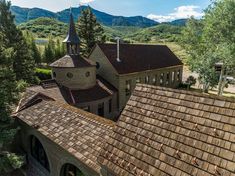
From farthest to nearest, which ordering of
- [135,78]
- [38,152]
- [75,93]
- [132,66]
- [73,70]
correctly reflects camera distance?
[135,78]
[132,66]
[73,70]
[75,93]
[38,152]

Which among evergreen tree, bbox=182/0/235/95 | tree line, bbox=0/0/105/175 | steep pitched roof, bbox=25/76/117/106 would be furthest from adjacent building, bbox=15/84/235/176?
evergreen tree, bbox=182/0/235/95

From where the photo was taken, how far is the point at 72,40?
73.0ft

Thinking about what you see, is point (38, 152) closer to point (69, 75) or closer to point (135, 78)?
point (69, 75)

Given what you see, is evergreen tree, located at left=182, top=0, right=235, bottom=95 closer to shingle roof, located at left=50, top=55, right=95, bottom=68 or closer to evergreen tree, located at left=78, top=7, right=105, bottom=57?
shingle roof, located at left=50, top=55, right=95, bottom=68

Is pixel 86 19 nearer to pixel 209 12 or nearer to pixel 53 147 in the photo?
pixel 209 12

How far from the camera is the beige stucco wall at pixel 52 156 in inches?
389

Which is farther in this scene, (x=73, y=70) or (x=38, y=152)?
(x=73, y=70)

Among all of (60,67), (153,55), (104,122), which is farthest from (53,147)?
(153,55)

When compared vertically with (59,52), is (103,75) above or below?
below

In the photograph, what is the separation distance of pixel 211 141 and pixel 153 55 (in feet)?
94.7

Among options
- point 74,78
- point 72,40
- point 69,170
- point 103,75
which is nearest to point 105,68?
point 103,75

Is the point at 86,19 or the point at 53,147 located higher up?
the point at 86,19

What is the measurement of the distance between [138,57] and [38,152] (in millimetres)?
19863

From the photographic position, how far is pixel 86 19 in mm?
42594
